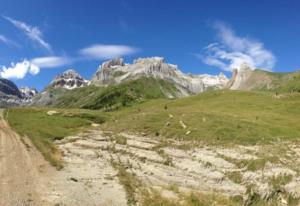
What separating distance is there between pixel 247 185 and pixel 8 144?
3383 centimetres

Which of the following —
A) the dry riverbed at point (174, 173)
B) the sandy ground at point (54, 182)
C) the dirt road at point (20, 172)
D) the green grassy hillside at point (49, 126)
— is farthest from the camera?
the green grassy hillside at point (49, 126)

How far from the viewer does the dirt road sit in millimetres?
31688

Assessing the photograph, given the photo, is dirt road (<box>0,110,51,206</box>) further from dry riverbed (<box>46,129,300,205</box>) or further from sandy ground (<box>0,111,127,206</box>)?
dry riverbed (<box>46,129,300,205</box>)

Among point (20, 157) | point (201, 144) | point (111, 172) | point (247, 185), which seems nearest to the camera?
point (247, 185)

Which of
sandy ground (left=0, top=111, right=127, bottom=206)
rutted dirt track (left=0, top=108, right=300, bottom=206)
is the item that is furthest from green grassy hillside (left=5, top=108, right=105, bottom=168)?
sandy ground (left=0, top=111, right=127, bottom=206)

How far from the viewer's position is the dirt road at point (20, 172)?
31.7 m

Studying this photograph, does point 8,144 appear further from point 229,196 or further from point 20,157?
point 229,196

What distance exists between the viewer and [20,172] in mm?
40188

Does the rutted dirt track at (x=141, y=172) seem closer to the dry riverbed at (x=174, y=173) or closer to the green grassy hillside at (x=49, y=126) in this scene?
the dry riverbed at (x=174, y=173)

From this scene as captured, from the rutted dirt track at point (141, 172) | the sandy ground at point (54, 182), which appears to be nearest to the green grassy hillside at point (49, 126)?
the rutted dirt track at point (141, 172)

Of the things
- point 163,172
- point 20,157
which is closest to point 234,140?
point 163,172

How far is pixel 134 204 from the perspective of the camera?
110 feet

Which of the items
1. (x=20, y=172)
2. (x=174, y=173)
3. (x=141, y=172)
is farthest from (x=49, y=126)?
(x=174, y=173)

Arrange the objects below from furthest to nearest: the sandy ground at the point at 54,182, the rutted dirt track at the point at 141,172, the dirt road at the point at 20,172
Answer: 1. the rutted dirt track at the point at 141,172
2. the sandy ground at the point at 54,182
3. the dirt road at the point at 20,172
